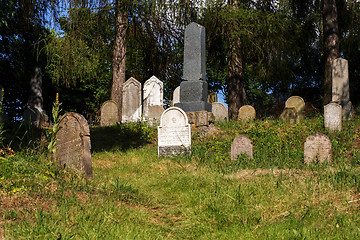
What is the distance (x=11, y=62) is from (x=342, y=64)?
650 inches

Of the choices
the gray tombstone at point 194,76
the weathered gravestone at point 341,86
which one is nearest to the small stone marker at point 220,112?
the gray tombstone at point 194,76

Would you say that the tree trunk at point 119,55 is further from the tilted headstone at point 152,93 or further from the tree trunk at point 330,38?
the tree trunk at point 330,38

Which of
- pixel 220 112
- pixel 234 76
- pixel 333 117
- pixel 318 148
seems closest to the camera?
pixel 318 148

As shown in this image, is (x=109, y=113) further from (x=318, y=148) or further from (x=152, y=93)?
(x=318, y=148)

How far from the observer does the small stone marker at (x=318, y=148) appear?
25.4 ft

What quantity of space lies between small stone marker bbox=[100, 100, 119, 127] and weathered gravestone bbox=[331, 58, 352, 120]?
886 centimetres

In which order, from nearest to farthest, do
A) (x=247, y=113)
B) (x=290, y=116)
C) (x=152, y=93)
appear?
(x=290, y=116), (x=247, y=113), (x=152, y=93)

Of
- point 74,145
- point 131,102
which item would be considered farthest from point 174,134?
point 131,102

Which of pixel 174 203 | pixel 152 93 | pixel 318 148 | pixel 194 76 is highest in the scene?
pixel 194 76

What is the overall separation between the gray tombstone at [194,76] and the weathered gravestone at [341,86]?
5.09 meters

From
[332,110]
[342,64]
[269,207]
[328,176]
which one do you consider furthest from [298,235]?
[342,64]

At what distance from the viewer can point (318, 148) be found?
25.6 feet

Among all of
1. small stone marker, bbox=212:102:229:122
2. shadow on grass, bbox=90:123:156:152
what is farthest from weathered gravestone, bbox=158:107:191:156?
small stone marker, bbox=212:102:229:122

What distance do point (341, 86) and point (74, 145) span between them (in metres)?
10.8
